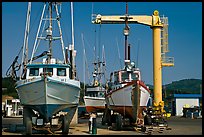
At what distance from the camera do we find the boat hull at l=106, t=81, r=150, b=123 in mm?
20188

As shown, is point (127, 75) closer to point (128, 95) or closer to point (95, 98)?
point (128, 95)

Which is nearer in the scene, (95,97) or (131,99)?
(131,99)

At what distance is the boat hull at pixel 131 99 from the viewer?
20.2m

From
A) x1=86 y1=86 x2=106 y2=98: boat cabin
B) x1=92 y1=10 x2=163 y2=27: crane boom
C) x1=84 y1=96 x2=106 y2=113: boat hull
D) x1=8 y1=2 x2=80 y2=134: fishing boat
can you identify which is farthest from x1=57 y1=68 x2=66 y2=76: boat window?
x1=86 y1=86 x2=106 y2=98: boat cabin

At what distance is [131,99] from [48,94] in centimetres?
553

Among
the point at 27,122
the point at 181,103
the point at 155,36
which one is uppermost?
the point at 155,36

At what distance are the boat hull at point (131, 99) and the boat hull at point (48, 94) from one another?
351 cm

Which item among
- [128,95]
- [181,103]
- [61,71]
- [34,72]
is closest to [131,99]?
[128,95]

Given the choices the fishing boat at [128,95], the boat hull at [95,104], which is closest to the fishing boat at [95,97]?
the boat hull at [95,104]

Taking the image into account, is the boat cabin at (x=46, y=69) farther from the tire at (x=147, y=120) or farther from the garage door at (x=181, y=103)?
the garage door at (x=181, y=103)

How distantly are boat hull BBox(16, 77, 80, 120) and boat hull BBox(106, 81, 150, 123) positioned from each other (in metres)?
3.51

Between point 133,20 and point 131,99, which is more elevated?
point 133,20

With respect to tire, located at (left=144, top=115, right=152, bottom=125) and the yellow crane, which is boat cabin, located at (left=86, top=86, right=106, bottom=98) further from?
tire, located at (left=144, top=115, right=152, bottom=125)

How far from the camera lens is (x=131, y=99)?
2045 cm
